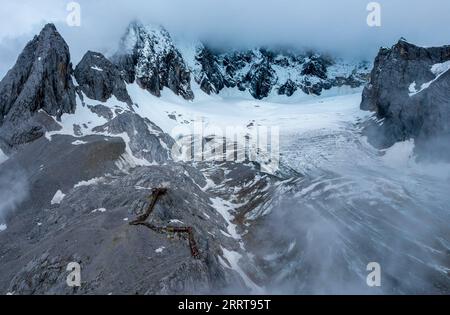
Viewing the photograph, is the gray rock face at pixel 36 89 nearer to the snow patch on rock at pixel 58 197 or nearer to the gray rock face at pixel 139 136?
the gray rock face at pixel 139 136

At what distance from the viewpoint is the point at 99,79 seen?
4050 inches

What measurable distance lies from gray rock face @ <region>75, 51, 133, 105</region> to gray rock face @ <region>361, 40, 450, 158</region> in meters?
58.2

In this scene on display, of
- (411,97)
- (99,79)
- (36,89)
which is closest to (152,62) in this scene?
(99,79)

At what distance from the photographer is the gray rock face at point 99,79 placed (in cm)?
10081

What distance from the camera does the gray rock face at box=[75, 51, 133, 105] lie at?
100812mm

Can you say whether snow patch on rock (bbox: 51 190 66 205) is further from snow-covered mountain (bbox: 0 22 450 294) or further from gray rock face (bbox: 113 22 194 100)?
gray rock face (bbox: 113 22 194 100)

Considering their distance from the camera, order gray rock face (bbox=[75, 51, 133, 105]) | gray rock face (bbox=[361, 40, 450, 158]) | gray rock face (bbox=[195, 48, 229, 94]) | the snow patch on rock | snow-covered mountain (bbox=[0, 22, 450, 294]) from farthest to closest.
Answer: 1. gray rock face (bbox=[195, 48, 229, 94])
2. gray rock face (bbox=[361, 40, 450, 158])
3. gray rock face (bbox=[75, 51, 133, 105])
4. the snow patch on rock
5. snow-covered mountain (bbox=[0, 22, 450, 294])

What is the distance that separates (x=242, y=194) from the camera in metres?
71.9

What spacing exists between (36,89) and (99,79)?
19.1m

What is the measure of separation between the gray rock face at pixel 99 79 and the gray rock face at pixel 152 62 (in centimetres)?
2599

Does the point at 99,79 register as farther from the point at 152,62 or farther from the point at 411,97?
the point at 411,97

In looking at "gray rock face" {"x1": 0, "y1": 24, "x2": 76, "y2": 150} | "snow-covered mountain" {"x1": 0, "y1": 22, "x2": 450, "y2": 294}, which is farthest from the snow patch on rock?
"gray rock face" {"x1": 0, "y1": 24, "x2": 76, "y2": 150}

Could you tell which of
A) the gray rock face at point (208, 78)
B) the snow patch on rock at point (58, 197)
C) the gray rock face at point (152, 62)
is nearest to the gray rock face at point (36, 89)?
the snow patch on rock at point (58, 197)

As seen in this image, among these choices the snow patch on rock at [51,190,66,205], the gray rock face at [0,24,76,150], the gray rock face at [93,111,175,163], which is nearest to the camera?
the snow patch on rock at [51,190,66,205]
